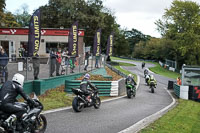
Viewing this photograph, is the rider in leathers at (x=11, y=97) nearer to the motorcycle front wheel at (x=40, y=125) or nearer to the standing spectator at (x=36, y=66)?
the motorcycle front wheel at (x=40, y=125)

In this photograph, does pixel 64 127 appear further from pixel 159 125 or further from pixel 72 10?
pixel 72 10

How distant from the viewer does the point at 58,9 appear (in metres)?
55.1

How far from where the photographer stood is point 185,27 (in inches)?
2438

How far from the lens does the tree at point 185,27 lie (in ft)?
196

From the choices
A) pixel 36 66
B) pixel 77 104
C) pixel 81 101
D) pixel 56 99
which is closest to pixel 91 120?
pixel 77 104

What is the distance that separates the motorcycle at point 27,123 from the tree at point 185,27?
5599 centimetres

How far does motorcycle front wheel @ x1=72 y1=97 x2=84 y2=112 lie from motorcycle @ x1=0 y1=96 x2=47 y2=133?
349cm

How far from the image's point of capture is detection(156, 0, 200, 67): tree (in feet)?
196

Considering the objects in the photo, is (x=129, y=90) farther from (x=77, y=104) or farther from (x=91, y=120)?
(x=91, y=120)

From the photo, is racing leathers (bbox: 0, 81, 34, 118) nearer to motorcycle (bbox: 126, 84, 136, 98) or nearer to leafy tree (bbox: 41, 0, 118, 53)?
motorcycle (bbox: 126, 84, 136, 98)

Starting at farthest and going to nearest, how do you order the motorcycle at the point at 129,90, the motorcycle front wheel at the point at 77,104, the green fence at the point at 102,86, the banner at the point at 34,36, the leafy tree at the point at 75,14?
the leafy tree at the point at 75,14
the motorcycle at the point at 129,90
the green fence at the point at 102,86
the banner at the point at 34,36
the motorcycle front wheel at the point at 77,104

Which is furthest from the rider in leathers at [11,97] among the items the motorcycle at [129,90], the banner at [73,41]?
the banner at [73,41]

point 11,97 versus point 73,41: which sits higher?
point 73,41

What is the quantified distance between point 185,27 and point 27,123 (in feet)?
196
